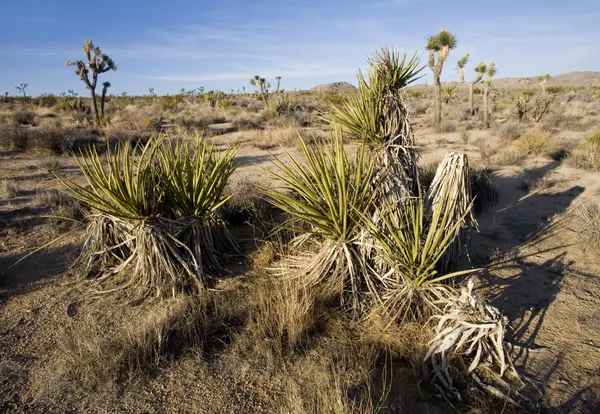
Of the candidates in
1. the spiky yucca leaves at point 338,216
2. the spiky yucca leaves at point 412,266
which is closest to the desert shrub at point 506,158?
the spiky yucca leaves at point 412,266

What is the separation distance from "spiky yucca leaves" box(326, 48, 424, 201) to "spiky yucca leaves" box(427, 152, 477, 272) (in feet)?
1.02

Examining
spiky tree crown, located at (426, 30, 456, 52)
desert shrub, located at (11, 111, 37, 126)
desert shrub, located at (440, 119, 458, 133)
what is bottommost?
desert shrub, located at (440, 119, 458, 133)

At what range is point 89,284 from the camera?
4.02 meters

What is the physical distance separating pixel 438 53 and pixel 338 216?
16.4m

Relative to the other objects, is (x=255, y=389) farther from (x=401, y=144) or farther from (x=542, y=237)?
(x=542, y=237)

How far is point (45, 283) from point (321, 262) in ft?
10.5

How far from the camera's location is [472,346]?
273 cm

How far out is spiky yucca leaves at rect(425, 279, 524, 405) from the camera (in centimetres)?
267

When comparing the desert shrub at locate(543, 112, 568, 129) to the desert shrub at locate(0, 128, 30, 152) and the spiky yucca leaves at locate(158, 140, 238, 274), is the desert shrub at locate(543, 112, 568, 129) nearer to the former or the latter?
the spiky yucca leaves at locate(158, 140, 238, 274)

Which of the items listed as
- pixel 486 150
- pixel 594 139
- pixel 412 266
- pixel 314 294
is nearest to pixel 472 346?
pixel 412 266

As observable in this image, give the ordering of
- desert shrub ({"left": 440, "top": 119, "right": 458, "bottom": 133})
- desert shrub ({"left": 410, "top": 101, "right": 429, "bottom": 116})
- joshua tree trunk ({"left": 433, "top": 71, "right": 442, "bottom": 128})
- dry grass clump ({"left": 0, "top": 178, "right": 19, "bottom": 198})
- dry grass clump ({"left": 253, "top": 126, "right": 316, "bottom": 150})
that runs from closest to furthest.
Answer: dry grass clump ({"left": 0, "top": 178, "right": 19, "bottom": 198}), dry grass clump ({"left": 253, "top": 126, "right": 316, "bottom": 150}), desert shrub ({"left": 440, "top": 119, "right": 458, "bottom": 133}), joshua tree trunk ({"left": 433, "top": 71, "right": 442, "bottom": 128}), desert shrub ({"left": 410, "top": 101, "right": 429, "bottom": 116})

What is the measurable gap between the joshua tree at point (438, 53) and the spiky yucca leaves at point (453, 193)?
13024 millimetres

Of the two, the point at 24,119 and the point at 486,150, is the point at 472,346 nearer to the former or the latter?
the point at 486,150

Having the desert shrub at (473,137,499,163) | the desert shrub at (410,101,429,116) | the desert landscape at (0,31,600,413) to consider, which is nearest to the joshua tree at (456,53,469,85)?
the desert shrub at (410,101,429,116)
